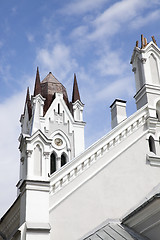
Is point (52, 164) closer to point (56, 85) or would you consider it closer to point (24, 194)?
point (56, 85)

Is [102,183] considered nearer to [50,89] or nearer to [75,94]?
[75,94]

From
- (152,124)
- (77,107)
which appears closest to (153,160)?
(152,124)

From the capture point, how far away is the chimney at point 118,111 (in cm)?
1327

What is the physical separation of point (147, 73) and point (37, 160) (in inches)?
203

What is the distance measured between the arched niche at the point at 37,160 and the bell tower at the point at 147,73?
13.0 feet

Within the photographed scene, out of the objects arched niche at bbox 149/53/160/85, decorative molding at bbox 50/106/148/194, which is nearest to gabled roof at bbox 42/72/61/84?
arched niche at bbox 149/53/160/85

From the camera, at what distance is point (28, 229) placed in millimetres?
7879

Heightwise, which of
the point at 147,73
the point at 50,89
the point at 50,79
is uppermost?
the point at 50,79

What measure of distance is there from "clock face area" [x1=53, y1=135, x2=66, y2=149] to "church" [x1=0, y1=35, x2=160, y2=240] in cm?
1418

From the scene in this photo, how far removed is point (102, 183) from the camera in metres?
9.51

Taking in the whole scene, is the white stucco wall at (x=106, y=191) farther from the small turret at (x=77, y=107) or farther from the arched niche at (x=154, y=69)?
the small turret at (x=77, y=107)

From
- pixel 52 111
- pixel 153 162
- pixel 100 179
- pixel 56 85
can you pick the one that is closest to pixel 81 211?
pixel 100 179

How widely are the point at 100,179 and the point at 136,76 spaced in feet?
14.4

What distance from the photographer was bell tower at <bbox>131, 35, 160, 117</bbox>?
11.5 m
